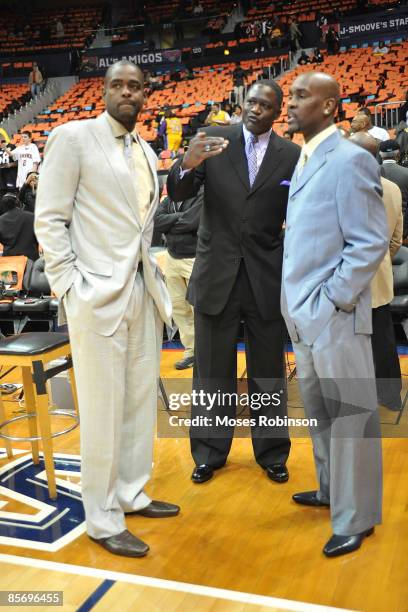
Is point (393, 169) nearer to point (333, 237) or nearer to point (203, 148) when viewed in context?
point (203, 148)

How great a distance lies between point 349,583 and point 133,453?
1.06m

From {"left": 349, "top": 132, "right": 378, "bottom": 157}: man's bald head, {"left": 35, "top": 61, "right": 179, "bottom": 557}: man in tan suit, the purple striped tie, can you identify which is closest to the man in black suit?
the purple striped tie

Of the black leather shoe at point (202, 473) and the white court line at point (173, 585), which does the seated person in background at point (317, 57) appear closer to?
the black leather shoe at point (202, 473)

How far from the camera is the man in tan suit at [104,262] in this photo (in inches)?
107

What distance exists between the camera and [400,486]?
3.40 m

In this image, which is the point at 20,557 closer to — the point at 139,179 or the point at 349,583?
the point at 349,583

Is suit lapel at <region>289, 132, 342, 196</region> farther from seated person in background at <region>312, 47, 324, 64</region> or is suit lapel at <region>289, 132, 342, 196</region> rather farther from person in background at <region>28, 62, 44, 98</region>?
person in background at <region>28, 62, 44, 98</region>

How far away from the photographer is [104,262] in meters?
2.77

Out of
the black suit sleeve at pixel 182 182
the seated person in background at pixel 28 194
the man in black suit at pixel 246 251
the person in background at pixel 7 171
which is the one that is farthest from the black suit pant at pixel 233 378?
the person in background at pixel 7 171

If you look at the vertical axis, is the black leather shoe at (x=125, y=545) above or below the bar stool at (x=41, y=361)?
below

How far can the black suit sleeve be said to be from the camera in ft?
10.8

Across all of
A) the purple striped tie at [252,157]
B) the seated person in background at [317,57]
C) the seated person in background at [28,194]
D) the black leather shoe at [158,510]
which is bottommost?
the black leather shoe at [158,510]

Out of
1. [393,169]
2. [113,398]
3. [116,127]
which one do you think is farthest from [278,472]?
[393,169]

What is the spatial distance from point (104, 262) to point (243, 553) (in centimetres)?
129
